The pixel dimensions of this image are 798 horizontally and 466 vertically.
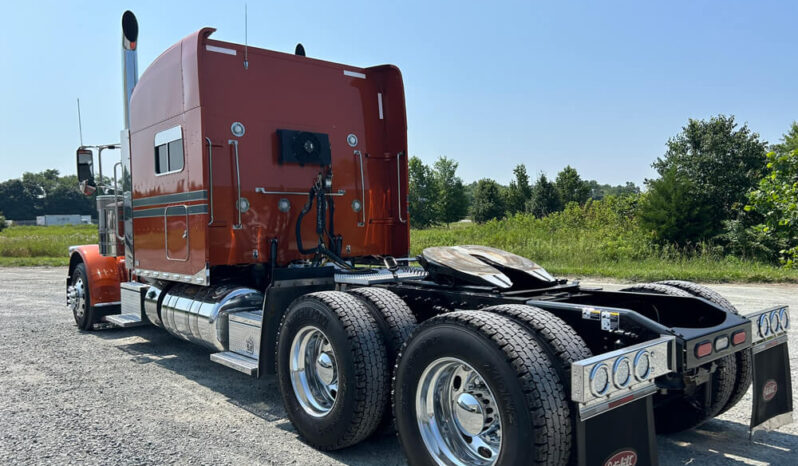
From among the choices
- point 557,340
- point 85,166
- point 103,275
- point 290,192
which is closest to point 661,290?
point 557,340

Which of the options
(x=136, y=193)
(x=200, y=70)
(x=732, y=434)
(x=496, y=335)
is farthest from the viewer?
(x=136, y=193)

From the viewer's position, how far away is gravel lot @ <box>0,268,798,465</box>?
150 inches

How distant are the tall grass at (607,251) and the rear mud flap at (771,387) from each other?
35.2 feet

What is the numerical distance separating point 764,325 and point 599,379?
1577 mm

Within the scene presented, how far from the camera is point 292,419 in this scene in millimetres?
4223

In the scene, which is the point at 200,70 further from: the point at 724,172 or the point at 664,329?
the point at 724,172

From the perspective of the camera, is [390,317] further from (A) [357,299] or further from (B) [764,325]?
(B) [764,325]

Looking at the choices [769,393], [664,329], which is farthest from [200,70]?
[769,393]

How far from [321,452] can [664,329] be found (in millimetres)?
2247

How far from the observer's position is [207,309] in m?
5.69

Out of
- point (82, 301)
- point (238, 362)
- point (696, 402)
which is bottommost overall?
point (696, 402)

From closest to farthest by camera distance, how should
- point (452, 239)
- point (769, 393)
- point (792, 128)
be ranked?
point (769, 393) → point (452, 239) → point (792, 128)

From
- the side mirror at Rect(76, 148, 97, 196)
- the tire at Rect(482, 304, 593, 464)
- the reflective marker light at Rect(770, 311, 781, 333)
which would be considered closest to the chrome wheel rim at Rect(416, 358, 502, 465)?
the tire at Rect(482, 304, 593, 464)

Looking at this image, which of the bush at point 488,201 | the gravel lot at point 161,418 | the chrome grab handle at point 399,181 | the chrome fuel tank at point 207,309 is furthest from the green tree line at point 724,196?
the bush at point 488,201
